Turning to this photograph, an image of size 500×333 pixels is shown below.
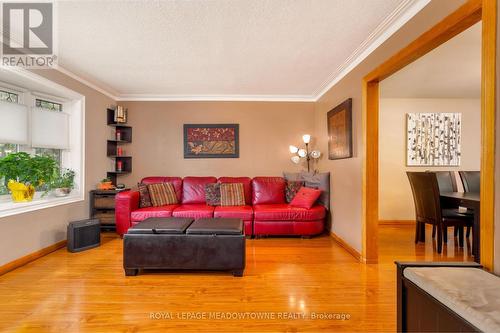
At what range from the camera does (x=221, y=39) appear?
2.72 metres

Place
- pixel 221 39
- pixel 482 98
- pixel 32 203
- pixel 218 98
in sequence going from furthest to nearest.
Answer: pixel 218 98 < pixel 32 203 < pixel 221 39 < pixel 482 98

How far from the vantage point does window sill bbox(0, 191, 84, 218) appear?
2.81 meters

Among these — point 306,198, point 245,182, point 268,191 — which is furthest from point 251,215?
point 306,198

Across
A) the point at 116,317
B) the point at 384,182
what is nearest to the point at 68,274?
the point at 116,317

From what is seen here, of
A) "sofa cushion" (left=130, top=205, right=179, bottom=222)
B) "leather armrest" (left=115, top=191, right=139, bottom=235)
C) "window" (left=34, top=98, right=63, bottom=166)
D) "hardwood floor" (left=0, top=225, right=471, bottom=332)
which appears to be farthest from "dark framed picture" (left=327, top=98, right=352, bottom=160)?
"window" (left=34, top=98, right=63, bottom=166)

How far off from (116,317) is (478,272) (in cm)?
234

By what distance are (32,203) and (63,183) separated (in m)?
0.61

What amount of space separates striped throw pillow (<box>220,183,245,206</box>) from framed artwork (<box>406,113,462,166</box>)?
328cm

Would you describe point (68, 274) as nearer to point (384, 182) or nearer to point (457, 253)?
point (457, 253)

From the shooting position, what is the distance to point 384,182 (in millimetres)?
5031

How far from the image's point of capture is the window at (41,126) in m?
3.02

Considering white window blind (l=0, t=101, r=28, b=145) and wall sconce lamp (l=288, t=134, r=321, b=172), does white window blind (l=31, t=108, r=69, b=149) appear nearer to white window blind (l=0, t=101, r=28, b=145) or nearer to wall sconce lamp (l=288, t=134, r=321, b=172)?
white window blind (l=0, t=101, r=28, b=145)

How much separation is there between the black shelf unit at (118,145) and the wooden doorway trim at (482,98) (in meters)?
4.14

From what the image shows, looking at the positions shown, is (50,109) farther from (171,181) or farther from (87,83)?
(171,181)
